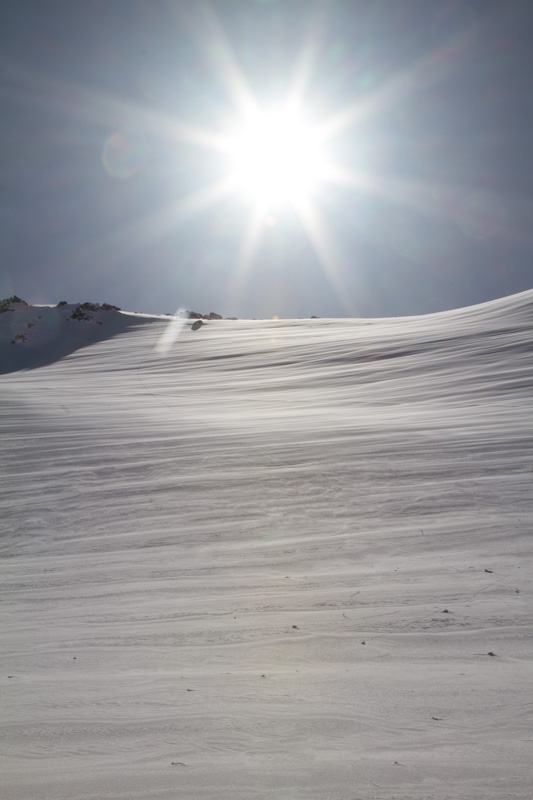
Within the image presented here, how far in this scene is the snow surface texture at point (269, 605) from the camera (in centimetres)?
169

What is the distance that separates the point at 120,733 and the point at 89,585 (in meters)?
1.18

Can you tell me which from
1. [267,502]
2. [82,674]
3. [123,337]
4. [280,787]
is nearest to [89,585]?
[82,674]

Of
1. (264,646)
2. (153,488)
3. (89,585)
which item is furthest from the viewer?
(153,488)

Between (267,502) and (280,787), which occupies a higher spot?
(267,502)

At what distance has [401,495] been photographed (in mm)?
3895

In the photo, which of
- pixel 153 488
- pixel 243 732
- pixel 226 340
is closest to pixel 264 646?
pixel 243 732

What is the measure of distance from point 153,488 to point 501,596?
2.49 m

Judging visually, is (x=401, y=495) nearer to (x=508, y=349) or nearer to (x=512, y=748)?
(x=512, y=748)

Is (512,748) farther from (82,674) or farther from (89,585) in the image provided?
(89,585)

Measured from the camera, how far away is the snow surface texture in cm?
169

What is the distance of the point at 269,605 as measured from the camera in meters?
2.64

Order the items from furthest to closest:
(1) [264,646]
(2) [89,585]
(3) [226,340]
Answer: (3) [226,340] → (2) [89,585] → (1) [264,646]

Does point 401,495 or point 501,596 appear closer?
point 501,596


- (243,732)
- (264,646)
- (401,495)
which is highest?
(401,495)
